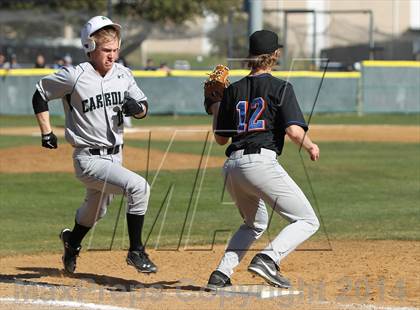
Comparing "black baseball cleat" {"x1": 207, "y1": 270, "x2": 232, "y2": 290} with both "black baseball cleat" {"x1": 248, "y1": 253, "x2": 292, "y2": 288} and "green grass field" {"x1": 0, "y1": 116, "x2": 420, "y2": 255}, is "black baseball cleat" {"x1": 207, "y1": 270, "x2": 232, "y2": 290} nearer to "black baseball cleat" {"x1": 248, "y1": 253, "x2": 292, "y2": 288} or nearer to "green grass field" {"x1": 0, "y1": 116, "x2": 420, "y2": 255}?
"black baseball cleat" {"x1": 248, "y1": 253, "x2": 292, "y2": 288}

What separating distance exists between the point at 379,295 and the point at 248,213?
3.60 ft

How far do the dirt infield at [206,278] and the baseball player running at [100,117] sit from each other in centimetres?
55

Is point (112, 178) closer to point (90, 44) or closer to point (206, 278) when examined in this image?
point (90, 44)

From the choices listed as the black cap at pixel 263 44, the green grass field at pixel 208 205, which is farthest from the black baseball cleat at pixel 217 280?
the green grass field at pixel 208 205

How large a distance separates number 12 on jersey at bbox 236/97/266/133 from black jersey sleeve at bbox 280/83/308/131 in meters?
0.13

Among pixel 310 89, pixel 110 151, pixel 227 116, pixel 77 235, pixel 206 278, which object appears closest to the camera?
pixel 227 116

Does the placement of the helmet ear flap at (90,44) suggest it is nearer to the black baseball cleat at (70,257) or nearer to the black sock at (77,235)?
the black sock at (77,235)

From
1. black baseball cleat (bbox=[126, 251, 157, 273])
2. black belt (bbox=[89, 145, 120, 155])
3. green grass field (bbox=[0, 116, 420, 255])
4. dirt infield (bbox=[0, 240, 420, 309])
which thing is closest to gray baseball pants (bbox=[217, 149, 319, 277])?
dirt infield (bbox=[0, 240, 420, 309])

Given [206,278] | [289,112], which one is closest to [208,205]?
[206,278]

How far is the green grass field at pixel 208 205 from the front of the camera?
10.8 meters

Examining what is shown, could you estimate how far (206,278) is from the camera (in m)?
7.99

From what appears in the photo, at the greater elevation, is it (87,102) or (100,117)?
(87,102)

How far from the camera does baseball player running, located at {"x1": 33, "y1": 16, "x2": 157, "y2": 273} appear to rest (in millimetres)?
7508

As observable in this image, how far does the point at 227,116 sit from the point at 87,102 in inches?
48.5
